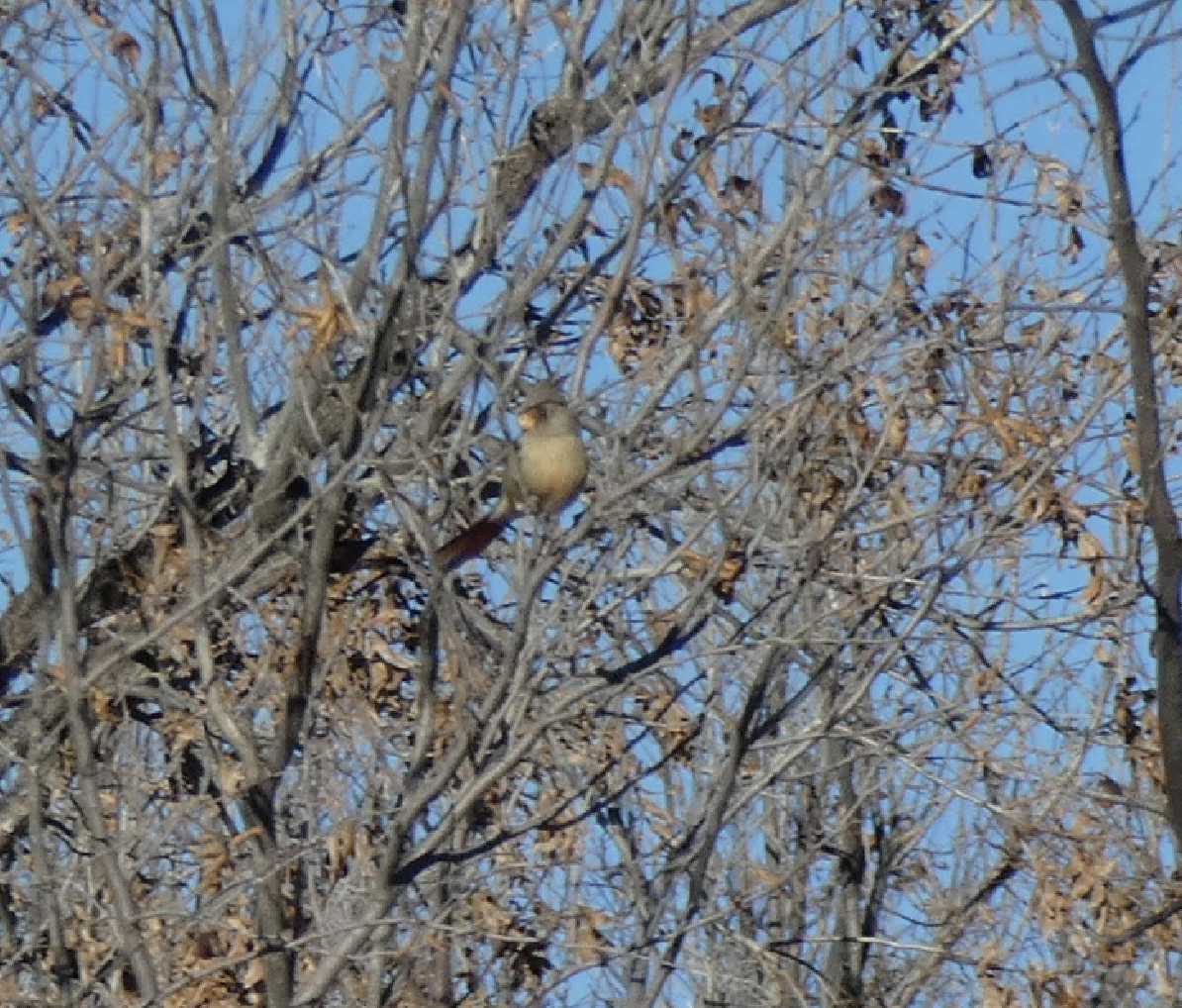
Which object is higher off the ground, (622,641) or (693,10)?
(693,10)

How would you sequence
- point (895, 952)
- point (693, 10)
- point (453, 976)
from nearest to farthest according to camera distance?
point (693, 10)
point (453, 976)
point (895, 952)

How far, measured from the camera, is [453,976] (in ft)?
23.2

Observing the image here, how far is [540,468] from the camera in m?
6.43

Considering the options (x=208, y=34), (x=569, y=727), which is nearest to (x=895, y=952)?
(x=569, y=727)

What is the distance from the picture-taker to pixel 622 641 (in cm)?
612

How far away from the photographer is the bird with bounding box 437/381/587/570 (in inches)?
248

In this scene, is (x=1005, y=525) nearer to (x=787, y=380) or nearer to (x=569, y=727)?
(x=787, y=380)

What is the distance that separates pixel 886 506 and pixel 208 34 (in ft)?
8.18

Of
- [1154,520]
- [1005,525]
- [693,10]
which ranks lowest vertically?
[1154,520]

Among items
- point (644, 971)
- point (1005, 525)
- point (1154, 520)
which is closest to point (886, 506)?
point (1005, 525)

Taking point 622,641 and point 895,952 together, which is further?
point 895,952

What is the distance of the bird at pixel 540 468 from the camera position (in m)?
6.30

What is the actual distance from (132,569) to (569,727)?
1429 mm

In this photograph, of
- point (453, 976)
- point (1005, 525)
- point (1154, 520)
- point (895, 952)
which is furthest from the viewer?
point (895, 952)
